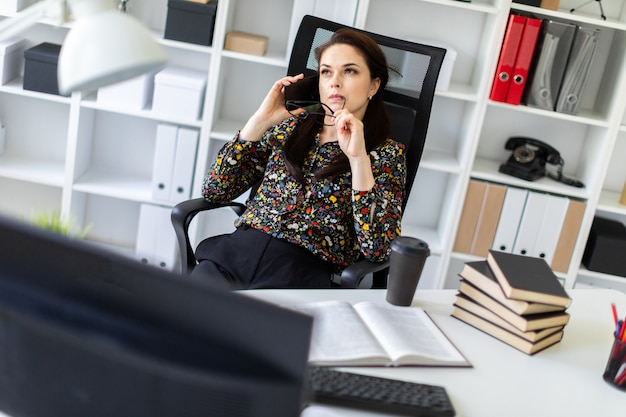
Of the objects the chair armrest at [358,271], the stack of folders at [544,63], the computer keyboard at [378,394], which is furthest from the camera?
the stack of folders at [544,63]

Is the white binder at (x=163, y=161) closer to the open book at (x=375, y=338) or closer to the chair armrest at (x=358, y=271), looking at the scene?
the chair armrest at (x=358, y=271)

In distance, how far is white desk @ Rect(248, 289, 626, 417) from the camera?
146 cm

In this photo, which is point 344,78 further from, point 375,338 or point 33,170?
point 33,170

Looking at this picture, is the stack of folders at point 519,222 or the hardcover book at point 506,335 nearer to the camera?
the hardcover book at point 506,335

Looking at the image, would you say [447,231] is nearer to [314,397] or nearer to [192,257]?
[192,257]

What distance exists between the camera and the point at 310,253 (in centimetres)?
238

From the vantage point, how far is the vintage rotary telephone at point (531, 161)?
331 centimetres

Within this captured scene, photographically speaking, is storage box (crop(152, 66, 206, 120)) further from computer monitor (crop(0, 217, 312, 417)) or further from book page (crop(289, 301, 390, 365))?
computer monitor (crop(0, 217, 312, 417))

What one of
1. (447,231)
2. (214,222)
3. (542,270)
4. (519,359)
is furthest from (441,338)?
(214,222)

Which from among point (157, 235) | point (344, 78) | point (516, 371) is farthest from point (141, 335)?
point (157, 235)

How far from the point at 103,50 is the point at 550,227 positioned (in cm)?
261

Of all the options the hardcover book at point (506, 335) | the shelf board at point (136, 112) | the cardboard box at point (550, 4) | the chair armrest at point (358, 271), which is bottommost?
the chair armrest at point (358, 271)

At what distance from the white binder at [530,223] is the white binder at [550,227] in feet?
0.05

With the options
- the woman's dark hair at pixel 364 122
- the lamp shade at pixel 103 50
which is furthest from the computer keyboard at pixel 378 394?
the woman's dark hair at pixel 364 122
